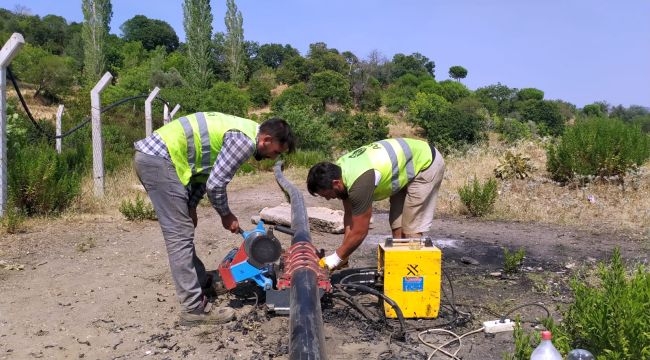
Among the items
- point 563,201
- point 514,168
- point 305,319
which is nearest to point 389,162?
point 305,319

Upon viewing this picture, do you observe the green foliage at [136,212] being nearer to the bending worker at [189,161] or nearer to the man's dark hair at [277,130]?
the bending worker at [189,161]

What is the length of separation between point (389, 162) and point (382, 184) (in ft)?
0.56

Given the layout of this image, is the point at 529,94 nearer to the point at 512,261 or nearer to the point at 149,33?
the point at 149,33

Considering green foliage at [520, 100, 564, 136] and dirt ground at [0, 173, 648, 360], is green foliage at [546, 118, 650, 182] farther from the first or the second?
green foliage at [520, 100, 564, 136]

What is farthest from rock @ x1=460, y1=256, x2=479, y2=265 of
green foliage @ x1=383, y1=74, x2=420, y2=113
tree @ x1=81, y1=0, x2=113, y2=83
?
tree @ x1=81, y1=0, x2=113, y2=83

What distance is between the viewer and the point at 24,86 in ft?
128

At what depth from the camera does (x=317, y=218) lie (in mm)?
7098

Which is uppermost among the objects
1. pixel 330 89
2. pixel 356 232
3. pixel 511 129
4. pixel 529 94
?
pixel 529 94

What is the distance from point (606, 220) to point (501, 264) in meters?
3.42

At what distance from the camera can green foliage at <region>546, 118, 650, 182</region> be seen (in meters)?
10.3

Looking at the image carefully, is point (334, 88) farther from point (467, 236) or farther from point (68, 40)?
point (467, 236)

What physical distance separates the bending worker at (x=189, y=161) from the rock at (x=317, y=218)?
3.03 metres

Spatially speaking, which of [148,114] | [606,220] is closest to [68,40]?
[148,114]

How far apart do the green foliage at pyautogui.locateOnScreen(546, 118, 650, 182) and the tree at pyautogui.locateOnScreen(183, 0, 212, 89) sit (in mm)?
36714
